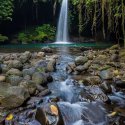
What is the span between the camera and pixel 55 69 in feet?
28.5

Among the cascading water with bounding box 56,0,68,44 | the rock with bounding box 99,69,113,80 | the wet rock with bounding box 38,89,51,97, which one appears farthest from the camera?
the cascading water with bounding box 56,0,68,44

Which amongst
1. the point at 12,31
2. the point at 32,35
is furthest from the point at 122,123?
the point at 12,31

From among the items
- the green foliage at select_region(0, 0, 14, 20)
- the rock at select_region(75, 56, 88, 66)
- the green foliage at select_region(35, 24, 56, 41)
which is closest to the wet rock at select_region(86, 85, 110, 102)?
the rock at select_region(75, 56, 88, 66)

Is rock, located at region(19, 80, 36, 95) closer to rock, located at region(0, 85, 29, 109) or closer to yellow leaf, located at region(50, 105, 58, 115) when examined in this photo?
rock, located at region(0, 85, 29, 109)

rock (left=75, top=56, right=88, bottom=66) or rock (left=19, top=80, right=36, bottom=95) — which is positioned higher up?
rock (left=75, top=56, right=88, bottom=66)

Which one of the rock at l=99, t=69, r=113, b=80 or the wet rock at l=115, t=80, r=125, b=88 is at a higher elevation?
the rock at l=99, t=69, r=113, b=80

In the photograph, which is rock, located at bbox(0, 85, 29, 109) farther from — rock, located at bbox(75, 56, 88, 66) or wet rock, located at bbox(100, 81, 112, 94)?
rock, located at bbox(75, 56, 88, 66)

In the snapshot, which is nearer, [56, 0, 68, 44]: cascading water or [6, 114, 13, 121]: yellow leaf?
[6, 114, 13, 121]: yellow leaf

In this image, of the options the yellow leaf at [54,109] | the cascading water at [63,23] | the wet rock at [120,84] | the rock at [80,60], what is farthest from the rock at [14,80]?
the cascading water at [63,23]

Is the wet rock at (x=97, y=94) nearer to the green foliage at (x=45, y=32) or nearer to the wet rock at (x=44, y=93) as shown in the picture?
the wet rock at (x=44, y=93)

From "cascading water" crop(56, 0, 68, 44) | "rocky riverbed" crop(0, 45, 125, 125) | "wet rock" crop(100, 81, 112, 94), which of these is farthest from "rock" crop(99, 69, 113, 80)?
"cascading water" crop(56, 0, 68, 44)

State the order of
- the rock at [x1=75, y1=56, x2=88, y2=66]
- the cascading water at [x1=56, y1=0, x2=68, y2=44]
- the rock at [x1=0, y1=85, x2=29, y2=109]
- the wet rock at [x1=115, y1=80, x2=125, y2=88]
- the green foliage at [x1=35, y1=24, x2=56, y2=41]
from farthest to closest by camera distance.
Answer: the cascading water at [x1=56, y1=0, x2=68, y2=44] < the green foliage at [x1=35, y1=24, x2=56, y2=41] < the rock at [x1=75, y1=56, x2=88, y2=66] < the wet rock at [x1=115, y1=80, x2=125, y2=88] < the rock at [x1=0, y1=85, x2=29, y2=109]

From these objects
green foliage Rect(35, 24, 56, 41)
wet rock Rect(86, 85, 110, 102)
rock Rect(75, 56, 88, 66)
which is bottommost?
wet rock Rect(86, 85, 110, 102)

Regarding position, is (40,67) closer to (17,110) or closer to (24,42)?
(17,110)
